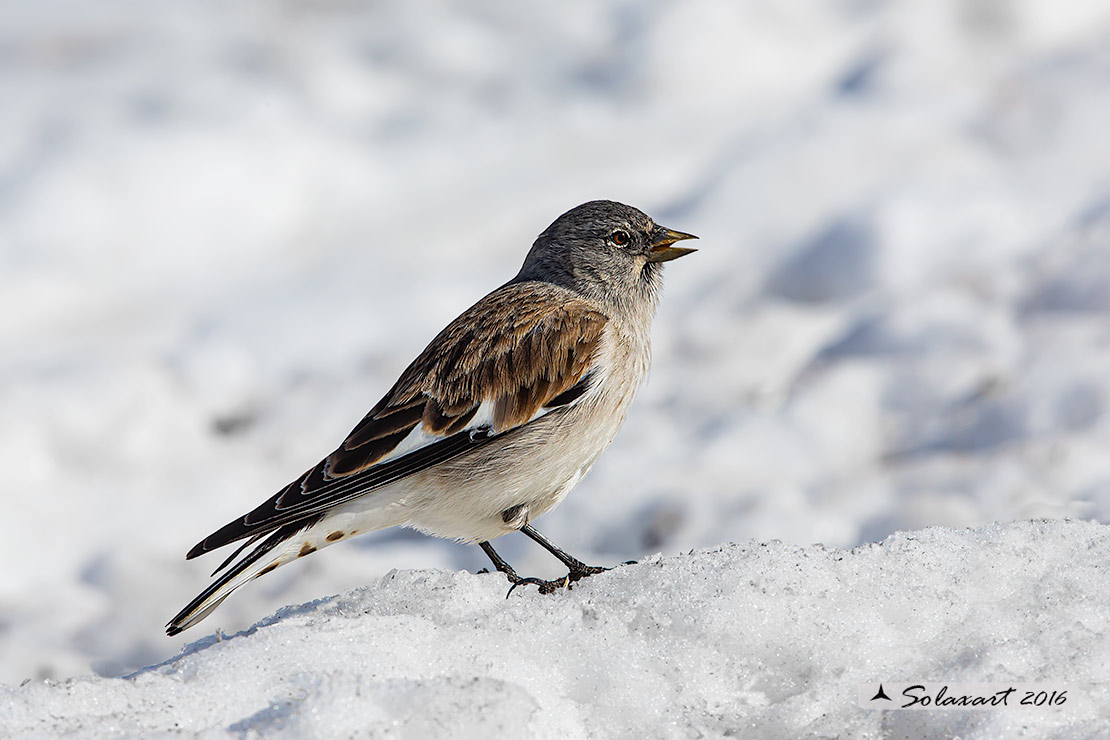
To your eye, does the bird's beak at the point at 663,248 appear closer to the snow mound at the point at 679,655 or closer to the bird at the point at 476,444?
the bird at the point at 476,444

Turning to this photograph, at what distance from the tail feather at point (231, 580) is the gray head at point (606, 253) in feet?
5.30

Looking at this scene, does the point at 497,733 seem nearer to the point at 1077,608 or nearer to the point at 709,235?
the point at 1077,608

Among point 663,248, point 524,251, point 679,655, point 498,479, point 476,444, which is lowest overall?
point 679,655

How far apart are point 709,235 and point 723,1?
2823 mm

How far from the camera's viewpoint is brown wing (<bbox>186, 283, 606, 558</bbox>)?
367cm

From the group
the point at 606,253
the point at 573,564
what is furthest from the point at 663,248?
the point at 573,564

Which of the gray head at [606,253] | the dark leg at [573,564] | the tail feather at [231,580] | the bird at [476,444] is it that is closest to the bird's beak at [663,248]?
the gray head at [606,253]

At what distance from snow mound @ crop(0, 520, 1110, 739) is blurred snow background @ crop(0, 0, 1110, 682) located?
2.02 m

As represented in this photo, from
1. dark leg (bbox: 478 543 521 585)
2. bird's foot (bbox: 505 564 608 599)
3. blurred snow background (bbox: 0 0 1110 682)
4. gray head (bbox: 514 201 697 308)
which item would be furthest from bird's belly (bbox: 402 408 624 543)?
blurred snow background (bbox: 0 0 1110 682)

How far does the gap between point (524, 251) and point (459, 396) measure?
496 centimetres

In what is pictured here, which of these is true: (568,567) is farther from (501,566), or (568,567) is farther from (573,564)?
(501,566)

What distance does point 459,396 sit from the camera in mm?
3963

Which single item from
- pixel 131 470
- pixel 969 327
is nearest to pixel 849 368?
pixel 969 327

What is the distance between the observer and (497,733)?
2.53 meters
